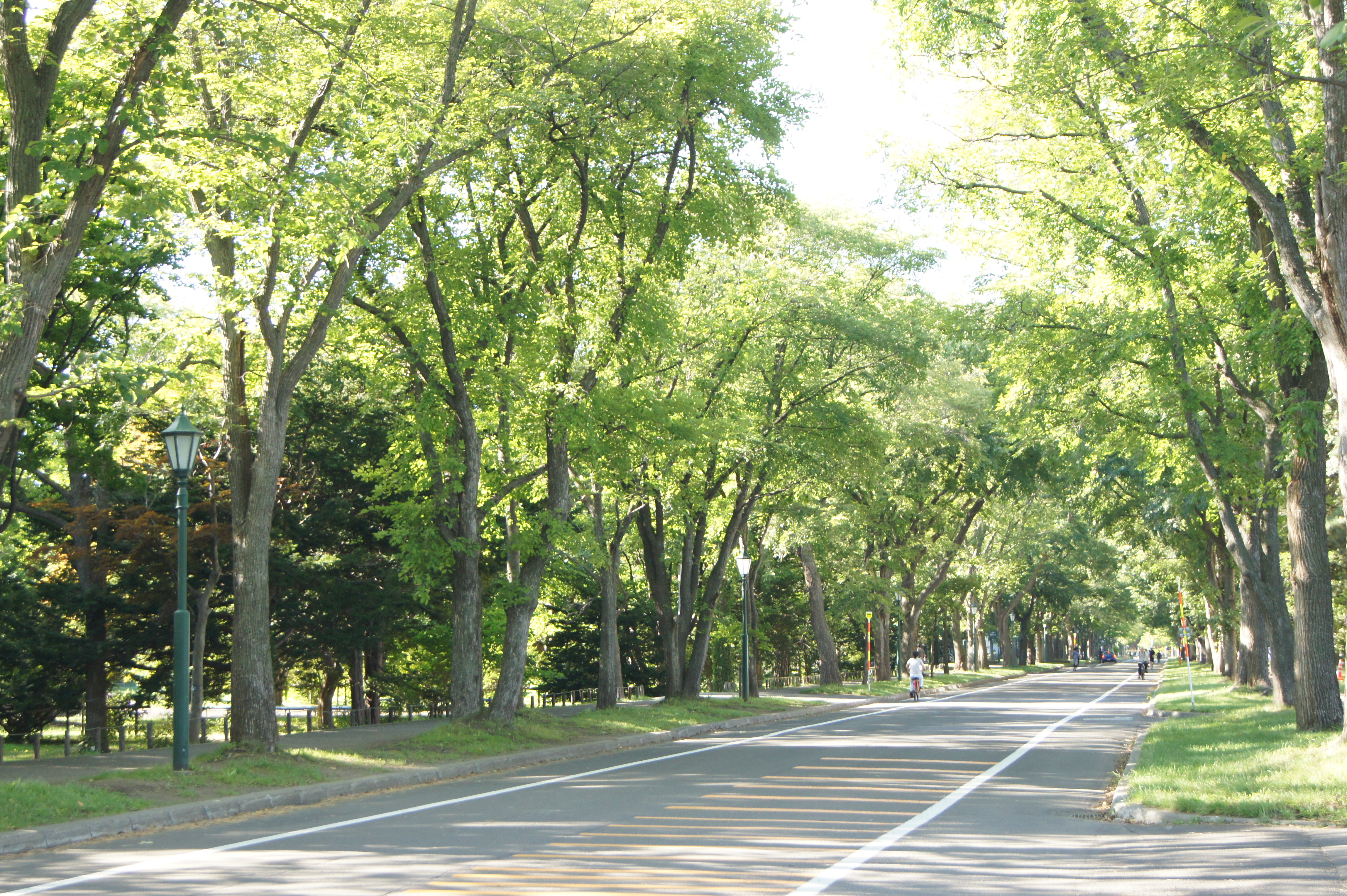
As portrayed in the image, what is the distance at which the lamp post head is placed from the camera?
1494 centimetres

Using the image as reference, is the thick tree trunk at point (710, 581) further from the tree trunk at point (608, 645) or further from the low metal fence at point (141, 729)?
the low metal fence at point (141, 729)

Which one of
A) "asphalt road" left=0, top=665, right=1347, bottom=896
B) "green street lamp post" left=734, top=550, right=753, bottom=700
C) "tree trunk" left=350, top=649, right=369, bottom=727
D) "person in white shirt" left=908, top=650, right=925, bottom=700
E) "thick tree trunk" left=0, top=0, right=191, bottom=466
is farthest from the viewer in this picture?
"person in white shirt" left=908, top=650, right=925, bottom=700

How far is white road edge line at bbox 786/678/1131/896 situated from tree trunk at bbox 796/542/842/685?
23120mm

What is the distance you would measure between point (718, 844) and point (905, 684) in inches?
1575

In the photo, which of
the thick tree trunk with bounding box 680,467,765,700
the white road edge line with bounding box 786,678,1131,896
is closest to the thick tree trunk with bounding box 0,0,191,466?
the white road edge line with bounding box 786,678,1131,896

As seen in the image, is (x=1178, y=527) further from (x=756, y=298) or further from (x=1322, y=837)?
(x=1322, y=837)

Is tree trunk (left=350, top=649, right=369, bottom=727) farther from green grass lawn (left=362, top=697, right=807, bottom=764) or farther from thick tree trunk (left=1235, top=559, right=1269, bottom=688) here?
thick tree trunk (left=1235, top=559, right=1269, bottom=688)

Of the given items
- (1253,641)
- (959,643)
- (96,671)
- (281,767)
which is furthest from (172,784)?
(959,643)

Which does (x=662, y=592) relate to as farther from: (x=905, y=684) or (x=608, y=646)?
(x=905, y=684)

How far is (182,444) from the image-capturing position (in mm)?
15000

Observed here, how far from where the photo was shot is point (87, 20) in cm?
1388

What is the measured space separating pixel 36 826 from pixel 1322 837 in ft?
36.8

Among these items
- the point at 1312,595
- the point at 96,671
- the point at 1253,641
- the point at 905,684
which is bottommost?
the point at 905,684

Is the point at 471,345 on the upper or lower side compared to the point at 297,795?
upper
